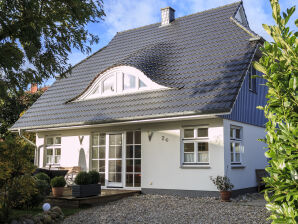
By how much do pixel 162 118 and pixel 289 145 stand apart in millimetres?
8606

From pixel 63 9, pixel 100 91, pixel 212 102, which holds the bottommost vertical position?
pixel 212 102

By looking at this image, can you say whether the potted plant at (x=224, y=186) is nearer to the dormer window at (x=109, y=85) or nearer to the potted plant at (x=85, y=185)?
the potted plant at (x=85, y=185)

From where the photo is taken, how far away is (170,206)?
968 cm

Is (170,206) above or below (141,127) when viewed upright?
below

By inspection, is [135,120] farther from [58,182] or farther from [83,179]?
[58,182]

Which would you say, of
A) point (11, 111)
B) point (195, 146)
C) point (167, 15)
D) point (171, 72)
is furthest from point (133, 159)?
point (11, 111)

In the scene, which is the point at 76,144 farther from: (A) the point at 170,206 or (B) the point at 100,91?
(A) the point at 170,206

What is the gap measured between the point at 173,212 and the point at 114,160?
5.21 metres

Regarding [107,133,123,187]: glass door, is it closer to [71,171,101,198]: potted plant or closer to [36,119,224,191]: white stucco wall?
[36,119,224,191]: white stucco wall

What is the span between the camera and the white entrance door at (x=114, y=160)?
43.7ft

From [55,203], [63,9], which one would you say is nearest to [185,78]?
[63,9]

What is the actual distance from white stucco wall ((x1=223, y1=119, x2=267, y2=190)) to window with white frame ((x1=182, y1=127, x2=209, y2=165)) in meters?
0.70

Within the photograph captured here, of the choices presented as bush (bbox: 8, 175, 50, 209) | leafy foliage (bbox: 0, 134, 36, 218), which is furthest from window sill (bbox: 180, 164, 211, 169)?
leafy foliage (bbox: 0, 134, 36, 218)

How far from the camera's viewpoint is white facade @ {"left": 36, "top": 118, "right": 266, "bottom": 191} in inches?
441
